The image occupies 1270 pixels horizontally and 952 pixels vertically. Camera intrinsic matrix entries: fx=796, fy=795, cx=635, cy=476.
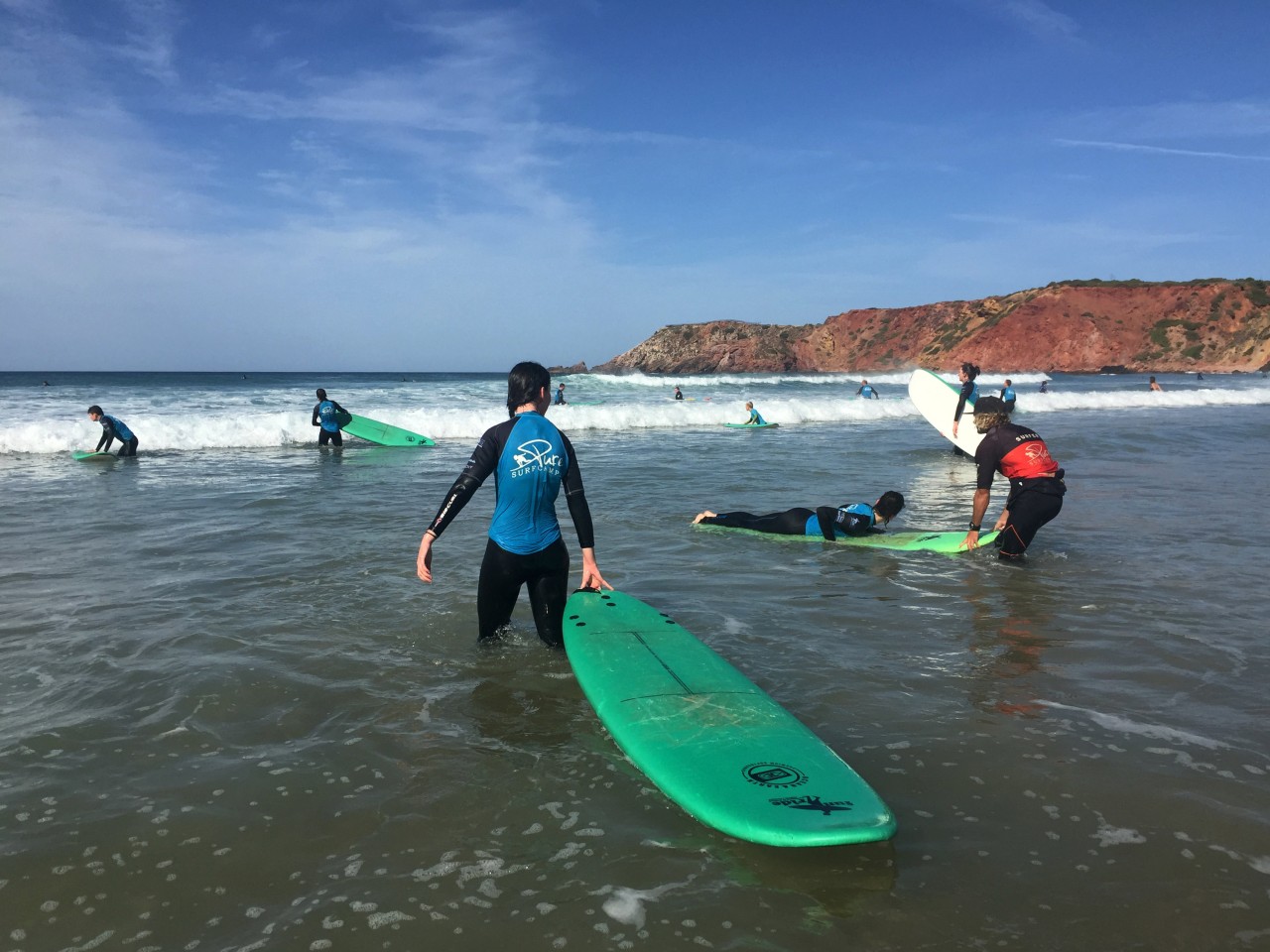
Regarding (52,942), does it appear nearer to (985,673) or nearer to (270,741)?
(270,741)

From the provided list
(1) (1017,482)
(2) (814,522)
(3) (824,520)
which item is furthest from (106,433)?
(1) (1017,482)

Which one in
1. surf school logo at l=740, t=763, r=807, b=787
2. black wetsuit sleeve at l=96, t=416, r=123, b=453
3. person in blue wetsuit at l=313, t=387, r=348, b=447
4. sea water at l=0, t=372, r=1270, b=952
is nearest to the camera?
sea water at l=0, t=372, r=1270, b=952

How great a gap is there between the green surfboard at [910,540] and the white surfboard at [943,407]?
8536 millimetres

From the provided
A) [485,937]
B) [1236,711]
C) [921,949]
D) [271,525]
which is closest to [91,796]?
[485,937]

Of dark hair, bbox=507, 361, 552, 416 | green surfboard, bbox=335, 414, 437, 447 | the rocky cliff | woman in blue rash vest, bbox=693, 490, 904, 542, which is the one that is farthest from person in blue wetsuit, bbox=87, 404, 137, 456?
the rocky cliff

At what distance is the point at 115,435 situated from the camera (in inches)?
577

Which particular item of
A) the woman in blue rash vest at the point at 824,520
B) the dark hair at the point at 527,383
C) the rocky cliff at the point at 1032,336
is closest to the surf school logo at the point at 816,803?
the dark hair at the point at 527,383

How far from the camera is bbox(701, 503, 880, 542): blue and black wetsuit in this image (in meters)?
7.83

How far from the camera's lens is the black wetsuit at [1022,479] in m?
6.91

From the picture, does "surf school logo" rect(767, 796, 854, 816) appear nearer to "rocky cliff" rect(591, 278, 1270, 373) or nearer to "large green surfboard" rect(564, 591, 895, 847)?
"large green surfboard" rect(564, 591, 895, 847)

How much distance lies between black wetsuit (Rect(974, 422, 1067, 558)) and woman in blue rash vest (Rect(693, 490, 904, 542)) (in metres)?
1.22

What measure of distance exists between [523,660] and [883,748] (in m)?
2.05

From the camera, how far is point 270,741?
3.57m

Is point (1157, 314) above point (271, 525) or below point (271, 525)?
above
